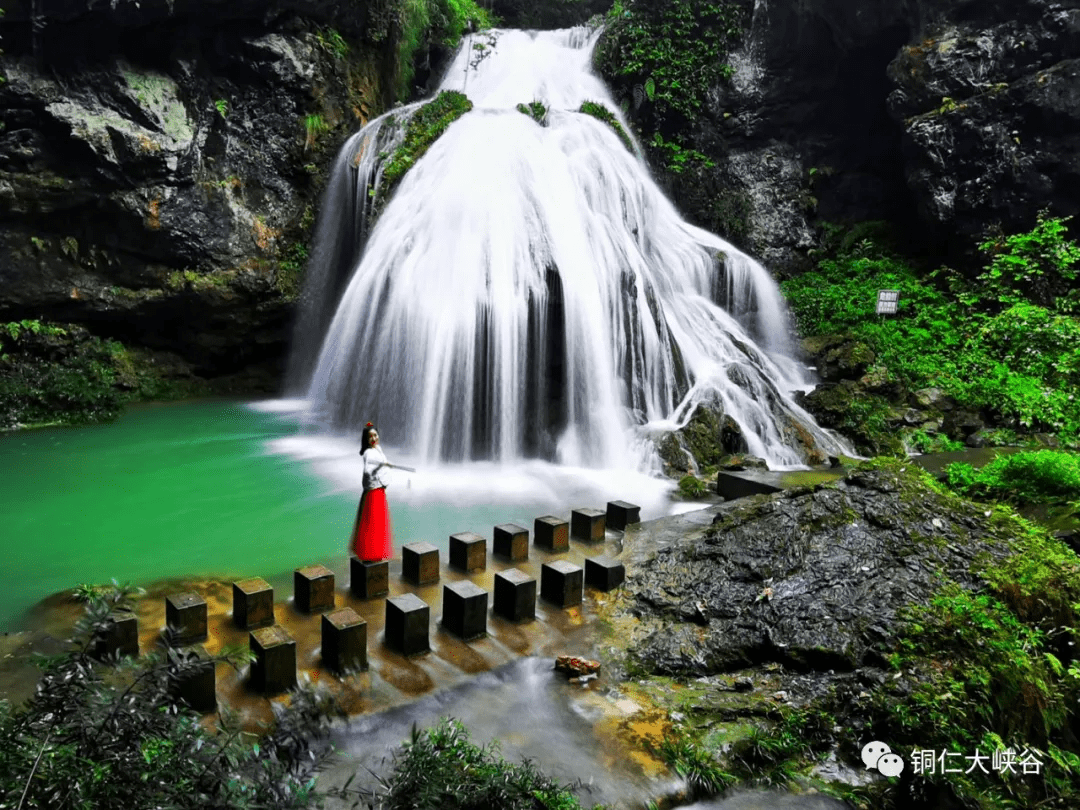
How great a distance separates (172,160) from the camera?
1371 centimetres

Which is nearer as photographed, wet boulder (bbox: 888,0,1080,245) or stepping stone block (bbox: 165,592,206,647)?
stepping stone block (bbox: 165,592,206,647)

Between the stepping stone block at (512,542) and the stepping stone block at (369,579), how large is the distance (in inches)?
40.5

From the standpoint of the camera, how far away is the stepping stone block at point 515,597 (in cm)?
470

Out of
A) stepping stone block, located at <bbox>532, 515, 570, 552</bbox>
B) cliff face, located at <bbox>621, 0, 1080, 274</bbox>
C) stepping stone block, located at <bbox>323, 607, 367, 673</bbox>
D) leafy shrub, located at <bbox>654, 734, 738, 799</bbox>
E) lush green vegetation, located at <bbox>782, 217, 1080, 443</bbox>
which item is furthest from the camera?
cliff face, located at <bbox>621, 0, 1080, 274</bbox>

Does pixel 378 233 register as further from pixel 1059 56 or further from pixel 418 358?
pixel 1059 56

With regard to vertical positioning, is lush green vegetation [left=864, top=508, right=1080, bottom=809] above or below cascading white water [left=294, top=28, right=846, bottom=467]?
below

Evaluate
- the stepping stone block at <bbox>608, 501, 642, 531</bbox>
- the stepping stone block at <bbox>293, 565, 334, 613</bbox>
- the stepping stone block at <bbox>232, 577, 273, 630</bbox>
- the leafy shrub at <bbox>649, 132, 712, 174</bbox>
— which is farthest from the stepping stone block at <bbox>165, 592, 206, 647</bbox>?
the leafy shrub at <bbox>649, 132, 712, 174</bbox>

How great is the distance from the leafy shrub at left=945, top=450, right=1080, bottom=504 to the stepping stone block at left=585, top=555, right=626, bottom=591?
4.10m

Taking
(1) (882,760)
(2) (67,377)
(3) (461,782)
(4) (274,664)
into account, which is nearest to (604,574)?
(1) (882,760)

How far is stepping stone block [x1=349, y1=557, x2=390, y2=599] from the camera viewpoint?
5102mm

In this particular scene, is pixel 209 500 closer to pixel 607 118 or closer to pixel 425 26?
pixel 607 118

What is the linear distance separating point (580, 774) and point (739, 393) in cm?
859

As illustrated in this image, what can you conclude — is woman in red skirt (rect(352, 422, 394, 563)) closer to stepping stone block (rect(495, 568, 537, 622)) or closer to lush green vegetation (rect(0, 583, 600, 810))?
stepping stone block (rect(495, 568, 537, 622))

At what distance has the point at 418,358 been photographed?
36.6 ft
